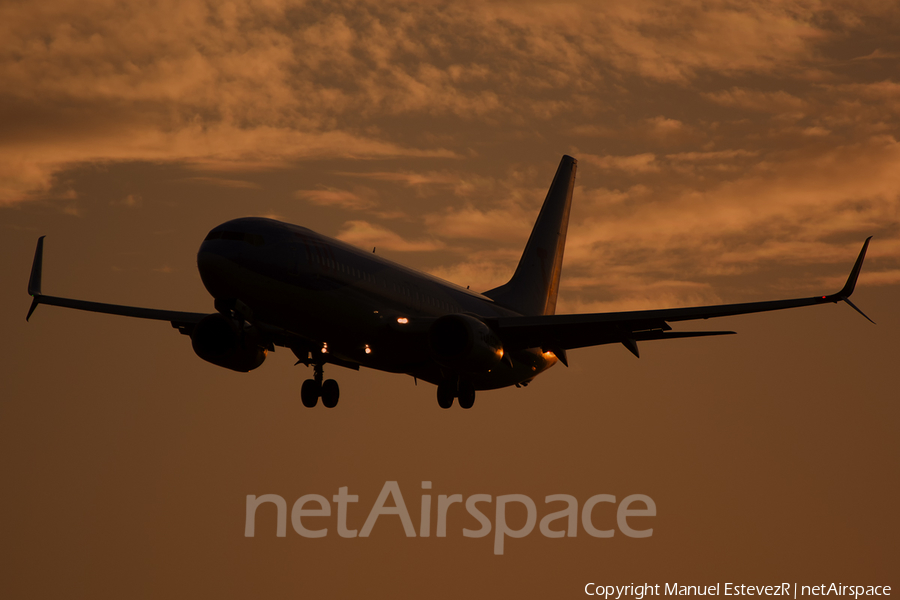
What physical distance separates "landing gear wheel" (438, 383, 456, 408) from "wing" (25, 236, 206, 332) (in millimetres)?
10320

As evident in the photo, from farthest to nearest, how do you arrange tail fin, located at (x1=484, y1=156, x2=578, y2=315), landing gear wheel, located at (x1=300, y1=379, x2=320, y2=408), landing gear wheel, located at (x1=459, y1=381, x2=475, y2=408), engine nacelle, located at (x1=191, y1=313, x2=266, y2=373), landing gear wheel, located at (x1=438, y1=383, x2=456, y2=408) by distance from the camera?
tail fin, located at (x1=484, y1=156, x2=578, y2=315)
landing gear wheel, located at (x1=300, y1=379, x2=320, y2=408)
landing gear wheel, located at (x1=459, y1=381, x2=475, y2=408)
landing gear wheel, located at (x1=438, y1=383, x2=456, y2=408)
engine nacelle, located at (x1=191, y1=313, x2=266, y2=373)

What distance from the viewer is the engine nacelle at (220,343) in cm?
3788

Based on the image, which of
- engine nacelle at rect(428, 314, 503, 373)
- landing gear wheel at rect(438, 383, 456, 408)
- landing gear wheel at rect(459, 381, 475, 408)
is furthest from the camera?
landing gear wheel at rect(459, 381, 475, 408)

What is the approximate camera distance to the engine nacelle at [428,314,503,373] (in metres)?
36.2

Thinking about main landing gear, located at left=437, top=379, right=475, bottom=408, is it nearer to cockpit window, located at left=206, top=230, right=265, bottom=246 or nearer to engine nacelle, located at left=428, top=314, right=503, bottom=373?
engine nacelle, located at left=428, top=314, right=503, bottom=373

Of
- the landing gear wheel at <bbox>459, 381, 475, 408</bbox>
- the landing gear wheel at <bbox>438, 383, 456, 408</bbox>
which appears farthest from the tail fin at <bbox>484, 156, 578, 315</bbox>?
the landing gear wheel at <bbox>438, 383, 456, 408</bbox>

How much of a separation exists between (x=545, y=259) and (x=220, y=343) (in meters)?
23.1

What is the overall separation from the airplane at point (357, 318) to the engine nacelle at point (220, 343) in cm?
4

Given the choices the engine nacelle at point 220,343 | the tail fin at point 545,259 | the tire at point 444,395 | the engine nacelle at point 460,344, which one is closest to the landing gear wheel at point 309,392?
the engine nacelle at point 220,343

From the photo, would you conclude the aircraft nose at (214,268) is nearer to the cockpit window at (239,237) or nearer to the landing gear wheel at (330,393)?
the cockpit window at (239,237)

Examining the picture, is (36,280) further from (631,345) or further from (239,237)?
(631,345)

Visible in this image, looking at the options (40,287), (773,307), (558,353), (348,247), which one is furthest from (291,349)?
(773,307)

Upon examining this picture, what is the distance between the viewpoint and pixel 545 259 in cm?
5697

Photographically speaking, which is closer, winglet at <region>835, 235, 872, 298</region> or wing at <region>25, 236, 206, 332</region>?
winglet at <region>835, 235, 872, 298</region>
